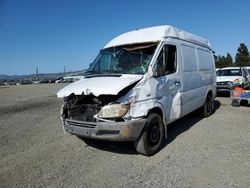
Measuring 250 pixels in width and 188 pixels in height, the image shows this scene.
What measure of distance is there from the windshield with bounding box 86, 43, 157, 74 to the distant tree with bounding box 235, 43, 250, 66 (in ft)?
191

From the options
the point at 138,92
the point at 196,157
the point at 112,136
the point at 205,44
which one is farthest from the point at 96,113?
the point at 205,44

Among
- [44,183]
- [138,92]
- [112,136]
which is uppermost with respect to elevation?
[138,92]

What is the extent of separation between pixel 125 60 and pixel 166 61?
944 millimetres

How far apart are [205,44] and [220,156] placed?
197 inches

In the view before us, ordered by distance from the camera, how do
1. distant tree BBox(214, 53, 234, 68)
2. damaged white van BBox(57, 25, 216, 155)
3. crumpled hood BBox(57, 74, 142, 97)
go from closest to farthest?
crumpled hood BBox(57, 74, 142, 97)
damaged white van BBox(57, 25, 216, 155)
distant tree BBox(214, 53, 234, 68)

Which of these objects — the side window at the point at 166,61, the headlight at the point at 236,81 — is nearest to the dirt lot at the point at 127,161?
the side window at the point at 166,61

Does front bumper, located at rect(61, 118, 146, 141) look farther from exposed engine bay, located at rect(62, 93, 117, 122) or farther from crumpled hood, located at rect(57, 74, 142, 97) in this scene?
crumpled hood, located at rect(57, 74, 142, 97)

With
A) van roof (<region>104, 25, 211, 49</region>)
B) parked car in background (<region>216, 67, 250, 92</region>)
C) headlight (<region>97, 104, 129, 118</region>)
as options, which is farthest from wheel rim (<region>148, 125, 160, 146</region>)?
parked car in background (<region>216, 67, 250, 92</region>)

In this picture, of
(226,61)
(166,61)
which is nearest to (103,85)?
(166,61)

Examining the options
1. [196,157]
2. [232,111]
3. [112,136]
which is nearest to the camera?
[112,136]

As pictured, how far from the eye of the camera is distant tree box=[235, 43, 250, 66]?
58159mm

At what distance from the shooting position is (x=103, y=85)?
15.4 feet

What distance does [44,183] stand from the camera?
411cm

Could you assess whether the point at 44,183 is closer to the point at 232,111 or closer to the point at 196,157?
the point at 196,157
